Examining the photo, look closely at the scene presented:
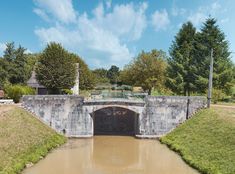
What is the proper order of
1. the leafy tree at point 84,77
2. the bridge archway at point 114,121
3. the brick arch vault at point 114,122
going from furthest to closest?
the leafy tree at point 84,77 → the bridge archway at point 114,121 → the brick arch vault at point 114,122

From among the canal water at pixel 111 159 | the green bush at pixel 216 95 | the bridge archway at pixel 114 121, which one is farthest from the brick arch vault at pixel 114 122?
the green bush at pixel 216 95

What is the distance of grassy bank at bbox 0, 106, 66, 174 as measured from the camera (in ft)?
60.6

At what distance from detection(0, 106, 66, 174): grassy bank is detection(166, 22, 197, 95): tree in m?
19.3

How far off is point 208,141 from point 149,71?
29048 millimetres

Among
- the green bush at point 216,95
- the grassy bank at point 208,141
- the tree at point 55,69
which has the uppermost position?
the tree at point 55,69

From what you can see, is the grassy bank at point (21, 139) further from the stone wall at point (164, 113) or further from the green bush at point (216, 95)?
the green bush at point (216, 95)

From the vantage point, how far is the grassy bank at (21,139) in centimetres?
1847

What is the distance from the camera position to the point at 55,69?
117ft

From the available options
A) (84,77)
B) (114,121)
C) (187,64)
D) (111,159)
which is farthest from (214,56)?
(84,77)

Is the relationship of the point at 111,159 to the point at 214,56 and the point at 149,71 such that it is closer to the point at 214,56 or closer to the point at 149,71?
the point at 214,56

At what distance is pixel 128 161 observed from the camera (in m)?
22.2

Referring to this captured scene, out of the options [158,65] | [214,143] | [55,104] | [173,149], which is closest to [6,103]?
[55,104]

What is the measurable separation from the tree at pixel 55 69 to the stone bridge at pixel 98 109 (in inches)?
249

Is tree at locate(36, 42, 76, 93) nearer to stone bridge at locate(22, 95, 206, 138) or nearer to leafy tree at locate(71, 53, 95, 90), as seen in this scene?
stone bridge at locate(22, 95, 206, 138)
